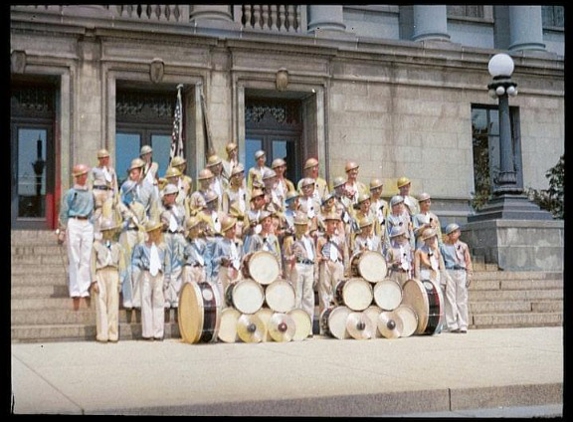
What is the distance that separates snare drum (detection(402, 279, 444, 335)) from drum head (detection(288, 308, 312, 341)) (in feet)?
6.28

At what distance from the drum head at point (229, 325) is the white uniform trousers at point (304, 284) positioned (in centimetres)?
170

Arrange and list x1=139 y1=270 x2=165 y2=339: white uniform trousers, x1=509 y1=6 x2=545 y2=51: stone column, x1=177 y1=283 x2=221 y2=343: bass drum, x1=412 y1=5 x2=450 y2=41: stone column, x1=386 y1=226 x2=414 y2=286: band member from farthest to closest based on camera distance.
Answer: x1=509 y1=6 x2=545 y2=51: stone column < x1=412 y1=5 x2=450 y2=41: stone column < x1=386 y1=226 x2=414 y2=286: band member < x1=139 y1=270 x2=165 y2=339: white uniform trousers < x1=177 y1=283 x2=221 y2=343: bass drum

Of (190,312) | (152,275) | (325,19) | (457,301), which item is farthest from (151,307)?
(325,19)

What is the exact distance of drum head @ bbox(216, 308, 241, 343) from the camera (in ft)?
41.7

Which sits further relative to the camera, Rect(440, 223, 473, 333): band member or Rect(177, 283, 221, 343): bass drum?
Rect(440, 223, 473, 333): band member

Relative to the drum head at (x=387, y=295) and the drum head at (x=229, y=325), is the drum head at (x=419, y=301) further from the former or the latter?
the drum head at (x=229, y=325)

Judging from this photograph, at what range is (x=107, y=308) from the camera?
12859 millimetres

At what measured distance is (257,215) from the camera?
48.9ft

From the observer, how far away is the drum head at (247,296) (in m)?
12.9

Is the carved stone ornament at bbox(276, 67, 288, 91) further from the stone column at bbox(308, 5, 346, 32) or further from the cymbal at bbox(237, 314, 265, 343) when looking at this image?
the cymbal at bbox(237, 314, 265, 343)

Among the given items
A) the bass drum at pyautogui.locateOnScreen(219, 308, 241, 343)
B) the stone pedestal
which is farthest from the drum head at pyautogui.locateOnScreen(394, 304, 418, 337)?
the stone pedestal

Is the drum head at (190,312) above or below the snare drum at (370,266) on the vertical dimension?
below

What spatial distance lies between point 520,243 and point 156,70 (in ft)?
30.8

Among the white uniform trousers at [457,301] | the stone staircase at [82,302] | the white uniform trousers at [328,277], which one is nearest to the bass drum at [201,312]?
the stone staircase at [82,302]
